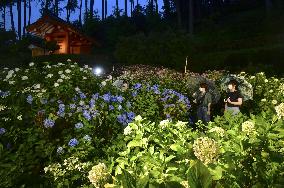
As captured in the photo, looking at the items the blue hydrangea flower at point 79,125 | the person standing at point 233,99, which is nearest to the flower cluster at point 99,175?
the blue hydrangea flower at point 79,125

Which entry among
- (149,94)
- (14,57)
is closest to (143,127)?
(149,94)

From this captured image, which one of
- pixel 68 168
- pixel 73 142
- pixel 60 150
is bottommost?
pixel 68 168

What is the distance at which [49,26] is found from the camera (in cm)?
4350

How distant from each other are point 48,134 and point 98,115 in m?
0.96

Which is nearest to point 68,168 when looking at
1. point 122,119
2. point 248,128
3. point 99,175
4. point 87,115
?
point 87,115

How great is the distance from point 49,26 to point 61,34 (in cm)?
146

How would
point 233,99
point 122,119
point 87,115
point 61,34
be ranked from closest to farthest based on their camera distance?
point 87,115, point 122,119, point 233,99, point 61,34

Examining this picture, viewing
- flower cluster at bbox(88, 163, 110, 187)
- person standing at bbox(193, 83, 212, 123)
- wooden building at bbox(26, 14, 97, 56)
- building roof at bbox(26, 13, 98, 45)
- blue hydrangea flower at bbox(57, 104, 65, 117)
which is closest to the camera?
flower cluster at bbox(88, 163, 110, 187)

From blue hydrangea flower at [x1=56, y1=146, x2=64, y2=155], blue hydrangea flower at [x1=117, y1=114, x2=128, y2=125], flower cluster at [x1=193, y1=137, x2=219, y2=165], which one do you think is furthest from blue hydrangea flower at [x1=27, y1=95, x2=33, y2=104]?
flower cluster at [x1=193, y1=137, x2=219, y2=165]

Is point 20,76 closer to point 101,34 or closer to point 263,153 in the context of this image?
point 263,153

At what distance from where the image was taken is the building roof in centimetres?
4169

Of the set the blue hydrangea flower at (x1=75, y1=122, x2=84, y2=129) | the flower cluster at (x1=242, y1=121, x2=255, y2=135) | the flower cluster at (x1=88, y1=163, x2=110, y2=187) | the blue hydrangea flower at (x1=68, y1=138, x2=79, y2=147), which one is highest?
the flower cluster at (x1=242, y1=121, x2=255, y2=135)

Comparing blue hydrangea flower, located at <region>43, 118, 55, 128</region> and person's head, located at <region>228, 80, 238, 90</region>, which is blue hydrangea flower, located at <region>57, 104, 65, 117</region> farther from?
person's head, located at <region>228, 80, 238, 90</region>

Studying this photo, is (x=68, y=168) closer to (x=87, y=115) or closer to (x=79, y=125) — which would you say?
(x=79, y=125)
